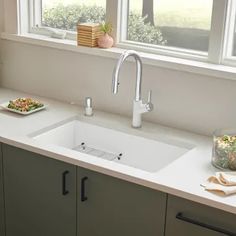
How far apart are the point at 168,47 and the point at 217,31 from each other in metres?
0.32

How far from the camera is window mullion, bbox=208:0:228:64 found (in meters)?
2.36

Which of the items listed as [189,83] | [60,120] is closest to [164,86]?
[189,83]

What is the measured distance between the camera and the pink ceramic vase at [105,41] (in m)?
2.69

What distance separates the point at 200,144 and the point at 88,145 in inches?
24.4

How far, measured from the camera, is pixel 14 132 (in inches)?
95.6

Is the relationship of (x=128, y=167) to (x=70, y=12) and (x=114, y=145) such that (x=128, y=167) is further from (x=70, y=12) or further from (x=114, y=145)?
(x=70, y=12)

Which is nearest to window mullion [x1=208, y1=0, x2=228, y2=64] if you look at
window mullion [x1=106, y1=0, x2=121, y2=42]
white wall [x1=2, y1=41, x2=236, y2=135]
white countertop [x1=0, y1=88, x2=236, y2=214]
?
white wall [x1=2, y1=41, x2=236, y2=135]

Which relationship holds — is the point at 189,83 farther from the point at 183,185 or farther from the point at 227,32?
the point at 183,185

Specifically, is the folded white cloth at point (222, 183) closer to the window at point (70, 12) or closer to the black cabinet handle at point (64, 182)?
the black cabinet handle at point (64, 182)

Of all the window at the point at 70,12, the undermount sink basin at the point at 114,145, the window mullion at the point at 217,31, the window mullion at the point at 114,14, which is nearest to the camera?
the window mullion at the point at 217,31

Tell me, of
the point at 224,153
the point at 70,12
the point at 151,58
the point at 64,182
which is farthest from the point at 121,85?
the point at 224,153

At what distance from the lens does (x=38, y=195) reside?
2.37 m

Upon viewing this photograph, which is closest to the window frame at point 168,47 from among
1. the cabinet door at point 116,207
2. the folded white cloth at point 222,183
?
the folded white cloth at point 222,183

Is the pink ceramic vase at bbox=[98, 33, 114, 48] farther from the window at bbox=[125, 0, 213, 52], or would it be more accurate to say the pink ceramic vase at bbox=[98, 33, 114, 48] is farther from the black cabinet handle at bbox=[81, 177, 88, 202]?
the black cabinet handle at bbox=[81, 177, 88, 202]
